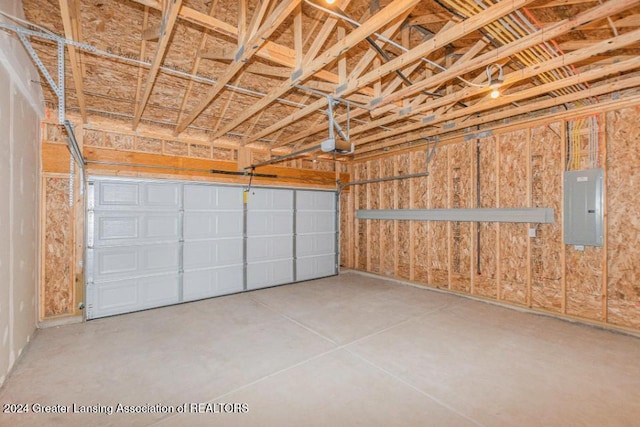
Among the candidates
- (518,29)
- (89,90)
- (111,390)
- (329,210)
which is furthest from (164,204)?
(518,29)

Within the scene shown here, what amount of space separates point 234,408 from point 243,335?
57.7 inches

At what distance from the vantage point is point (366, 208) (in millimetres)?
7566

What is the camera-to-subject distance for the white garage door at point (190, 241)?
4699 millimetres

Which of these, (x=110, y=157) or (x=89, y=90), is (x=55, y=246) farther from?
(x=89, y=90)

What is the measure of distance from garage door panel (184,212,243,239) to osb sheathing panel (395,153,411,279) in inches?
144

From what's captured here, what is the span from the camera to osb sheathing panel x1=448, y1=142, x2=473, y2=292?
555 cm

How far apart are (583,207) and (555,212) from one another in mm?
364

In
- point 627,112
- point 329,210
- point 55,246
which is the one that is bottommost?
point 55,246

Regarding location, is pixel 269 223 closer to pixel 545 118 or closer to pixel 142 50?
pixel 142 50

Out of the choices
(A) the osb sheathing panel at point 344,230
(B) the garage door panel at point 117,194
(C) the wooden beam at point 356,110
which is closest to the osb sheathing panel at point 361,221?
(A) the osb sheathing panel at point 344,230

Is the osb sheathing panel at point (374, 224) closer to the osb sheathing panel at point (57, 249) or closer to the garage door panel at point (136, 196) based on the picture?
the garage door panel at point (136, 196)

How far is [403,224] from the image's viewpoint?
6672mm

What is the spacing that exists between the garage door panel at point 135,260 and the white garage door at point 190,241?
0.01m

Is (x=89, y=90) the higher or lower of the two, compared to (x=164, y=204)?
higher
